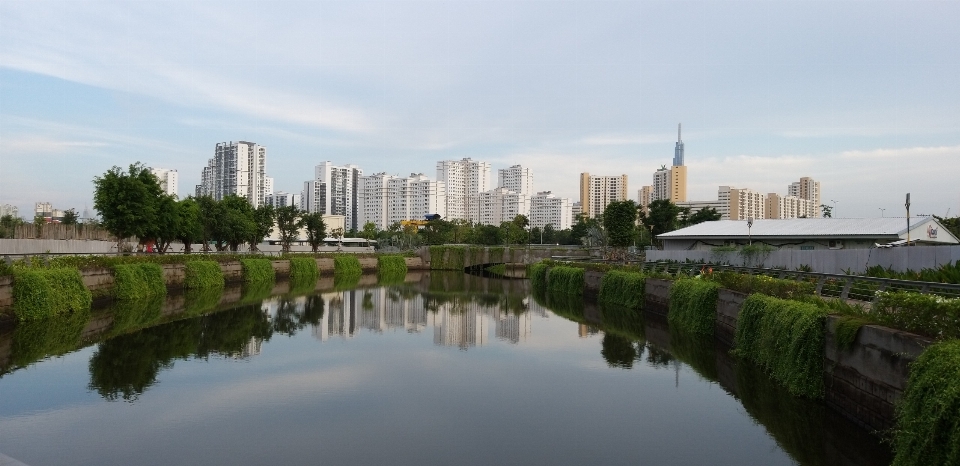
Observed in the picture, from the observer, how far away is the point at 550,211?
19250 cm

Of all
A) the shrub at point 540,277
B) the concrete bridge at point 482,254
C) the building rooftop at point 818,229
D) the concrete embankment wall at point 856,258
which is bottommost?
the shrub at point 540,277

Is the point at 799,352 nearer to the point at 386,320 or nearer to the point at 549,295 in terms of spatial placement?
the point at 386,320

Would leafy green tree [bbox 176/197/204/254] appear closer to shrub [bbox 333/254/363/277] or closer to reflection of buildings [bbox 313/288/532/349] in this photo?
shrub [bbox 333/254/363/277]

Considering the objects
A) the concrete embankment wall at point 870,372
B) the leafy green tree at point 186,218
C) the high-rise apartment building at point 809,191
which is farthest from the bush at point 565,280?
the high-rise apartment building at point 809,191

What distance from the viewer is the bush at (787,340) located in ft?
44.2

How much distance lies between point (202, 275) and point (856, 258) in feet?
115

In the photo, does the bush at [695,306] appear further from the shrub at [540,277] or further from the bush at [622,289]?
the shrub at [540,277]

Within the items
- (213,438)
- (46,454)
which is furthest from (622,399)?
(46,454)

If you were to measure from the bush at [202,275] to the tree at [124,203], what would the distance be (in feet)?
15.5

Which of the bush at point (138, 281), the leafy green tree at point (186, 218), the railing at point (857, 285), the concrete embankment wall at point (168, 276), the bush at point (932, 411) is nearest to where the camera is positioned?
the bush at point (932, 411)

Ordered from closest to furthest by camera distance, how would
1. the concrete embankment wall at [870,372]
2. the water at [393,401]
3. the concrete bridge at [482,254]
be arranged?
the concrete embankment wall at [870,372] < the water at [393,401] < the concrete bridge at [482,254]

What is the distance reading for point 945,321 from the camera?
945 cm

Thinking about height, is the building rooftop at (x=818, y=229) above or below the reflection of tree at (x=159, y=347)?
above

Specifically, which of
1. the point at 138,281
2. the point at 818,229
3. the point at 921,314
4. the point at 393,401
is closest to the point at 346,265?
the point at 138,281
